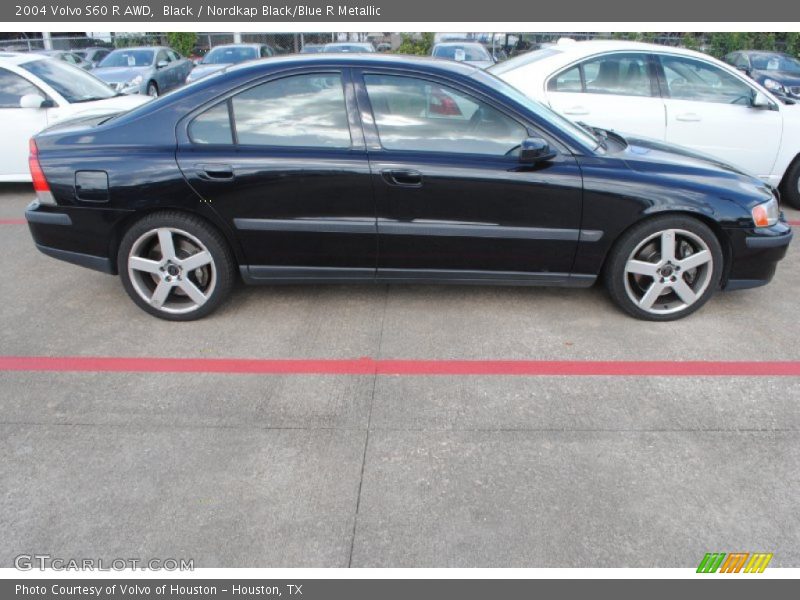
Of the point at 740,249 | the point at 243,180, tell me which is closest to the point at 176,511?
the point at 243,180

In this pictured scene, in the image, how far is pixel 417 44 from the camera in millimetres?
18750

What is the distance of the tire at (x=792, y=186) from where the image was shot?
21.1 feet

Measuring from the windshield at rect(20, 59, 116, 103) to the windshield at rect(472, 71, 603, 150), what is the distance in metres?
5.39

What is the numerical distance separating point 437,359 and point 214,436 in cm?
131

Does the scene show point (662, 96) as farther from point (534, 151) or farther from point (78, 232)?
point (78, 232)

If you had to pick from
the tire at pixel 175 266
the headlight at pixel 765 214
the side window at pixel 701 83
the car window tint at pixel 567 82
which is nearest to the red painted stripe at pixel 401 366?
the tire at pixel 175 266

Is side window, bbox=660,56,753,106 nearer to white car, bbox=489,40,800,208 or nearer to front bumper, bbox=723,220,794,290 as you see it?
white car, bbox=489,40,800,208

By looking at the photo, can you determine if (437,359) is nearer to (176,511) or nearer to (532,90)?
(176,511)

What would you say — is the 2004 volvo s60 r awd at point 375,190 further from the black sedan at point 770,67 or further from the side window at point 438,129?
the black sedan at point 770,67

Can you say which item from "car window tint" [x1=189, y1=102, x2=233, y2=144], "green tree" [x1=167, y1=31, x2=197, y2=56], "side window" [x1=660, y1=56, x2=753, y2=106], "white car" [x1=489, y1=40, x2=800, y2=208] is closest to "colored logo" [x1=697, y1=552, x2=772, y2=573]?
"car window tint" [x1=189, y1=102, x2=233, y2=144]

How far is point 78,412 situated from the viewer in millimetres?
3172

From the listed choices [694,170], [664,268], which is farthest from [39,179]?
[694,170]

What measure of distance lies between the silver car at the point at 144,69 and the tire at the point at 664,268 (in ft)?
35.1

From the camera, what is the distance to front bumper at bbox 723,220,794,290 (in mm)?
3932
